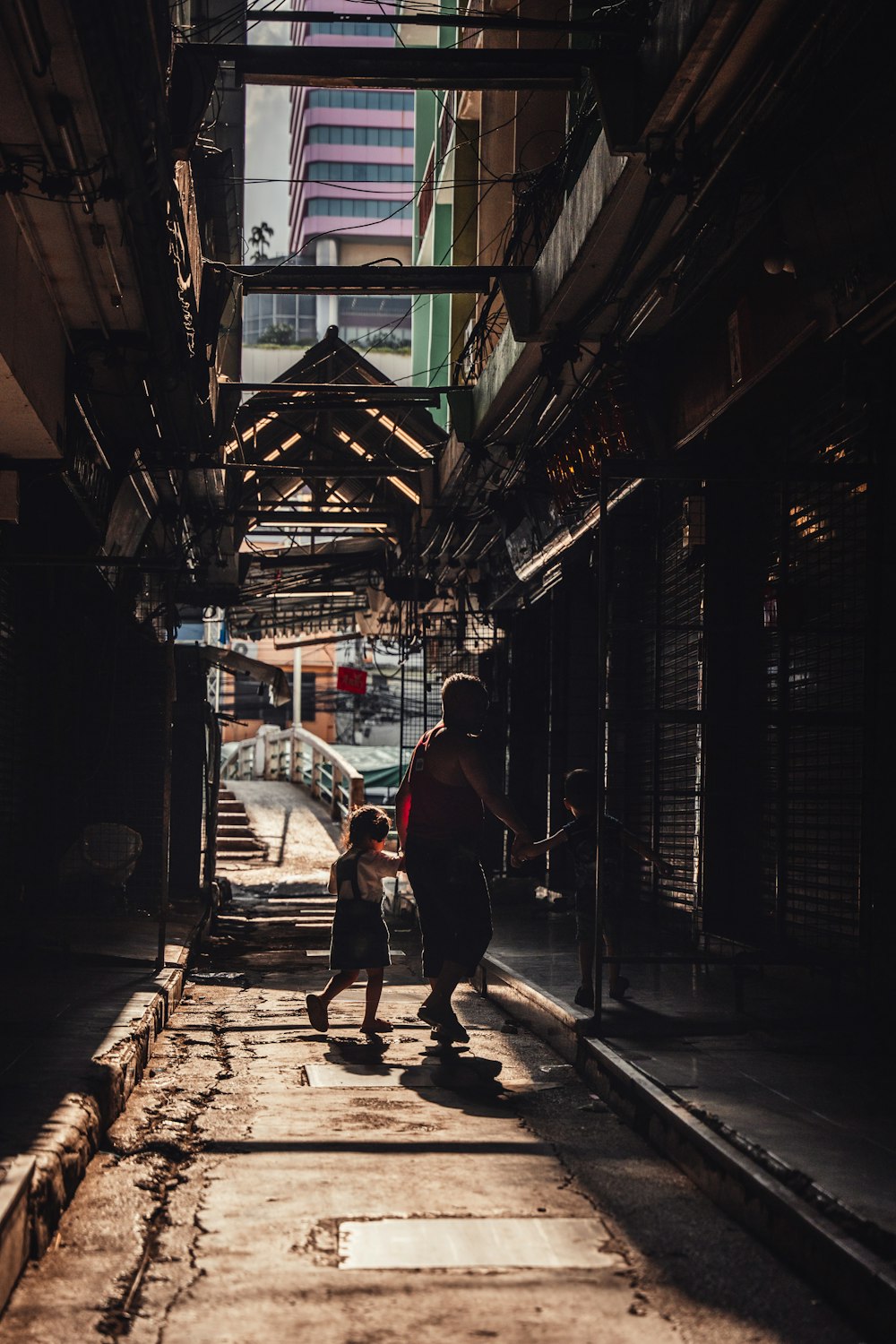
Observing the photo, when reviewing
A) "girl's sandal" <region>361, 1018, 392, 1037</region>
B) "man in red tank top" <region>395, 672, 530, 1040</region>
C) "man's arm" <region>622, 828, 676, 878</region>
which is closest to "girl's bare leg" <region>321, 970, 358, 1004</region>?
"girl's sandal" <region>361, 1018, 392, 1037</region>

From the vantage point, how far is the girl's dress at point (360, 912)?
26.1 feet

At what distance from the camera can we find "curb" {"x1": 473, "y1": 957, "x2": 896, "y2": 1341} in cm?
352

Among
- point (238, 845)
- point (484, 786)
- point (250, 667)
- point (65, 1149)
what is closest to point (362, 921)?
point (484, 786)

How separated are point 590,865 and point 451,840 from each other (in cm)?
89

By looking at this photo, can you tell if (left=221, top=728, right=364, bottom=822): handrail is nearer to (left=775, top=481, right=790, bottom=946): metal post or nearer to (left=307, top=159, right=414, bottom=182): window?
(left=775, top=481, right=790, bottom=946): metal post

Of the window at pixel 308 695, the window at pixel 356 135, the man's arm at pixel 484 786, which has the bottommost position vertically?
the man's arm at pixel 484 786

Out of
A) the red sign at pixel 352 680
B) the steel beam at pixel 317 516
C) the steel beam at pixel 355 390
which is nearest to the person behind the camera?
the steel beam at pixel 355 390

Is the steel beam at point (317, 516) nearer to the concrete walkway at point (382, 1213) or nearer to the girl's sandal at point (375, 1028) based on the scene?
the girl's sandal at point (375, 1028)

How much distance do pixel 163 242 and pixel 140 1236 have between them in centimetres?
525

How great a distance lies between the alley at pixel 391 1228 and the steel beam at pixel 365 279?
640 cm

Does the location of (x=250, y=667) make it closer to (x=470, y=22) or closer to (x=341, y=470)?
(x=341, y=470)

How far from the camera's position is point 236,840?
2411 cm

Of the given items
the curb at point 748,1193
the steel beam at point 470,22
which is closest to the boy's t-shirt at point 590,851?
the curb at point 748,1193

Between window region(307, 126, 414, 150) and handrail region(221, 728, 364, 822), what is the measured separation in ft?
243
